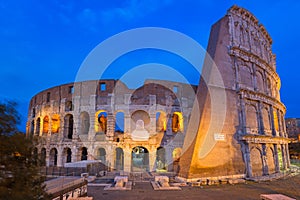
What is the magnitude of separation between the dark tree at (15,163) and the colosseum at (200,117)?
699cm

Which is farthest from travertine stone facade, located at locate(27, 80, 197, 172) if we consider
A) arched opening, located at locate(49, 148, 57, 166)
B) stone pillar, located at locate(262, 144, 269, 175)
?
stone pillar, located at locate(262, 144, 269, 175)

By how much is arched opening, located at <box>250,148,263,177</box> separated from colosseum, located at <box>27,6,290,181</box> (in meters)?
0.08

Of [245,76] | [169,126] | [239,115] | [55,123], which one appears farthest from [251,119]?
[55,123]

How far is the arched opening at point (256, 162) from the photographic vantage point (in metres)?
15.7

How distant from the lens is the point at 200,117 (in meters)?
13.3

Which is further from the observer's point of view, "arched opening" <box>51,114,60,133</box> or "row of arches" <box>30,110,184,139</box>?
"arched opening" <box>51,114,60,133</box>

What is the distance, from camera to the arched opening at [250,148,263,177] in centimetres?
1570

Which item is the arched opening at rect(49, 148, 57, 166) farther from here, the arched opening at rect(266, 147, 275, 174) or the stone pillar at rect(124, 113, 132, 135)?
the arched opening at rect(266, 147, 275, 174)

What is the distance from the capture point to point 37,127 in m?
27.9

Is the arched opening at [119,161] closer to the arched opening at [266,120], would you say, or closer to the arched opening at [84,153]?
the arched opening at [84,153]

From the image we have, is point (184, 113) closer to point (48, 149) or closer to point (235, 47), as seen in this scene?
point (235, 47)

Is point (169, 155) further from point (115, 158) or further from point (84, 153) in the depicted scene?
point (84, 153)

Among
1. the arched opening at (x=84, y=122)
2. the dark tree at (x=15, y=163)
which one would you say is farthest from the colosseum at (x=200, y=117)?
the dark tree at (x=15, y=163)

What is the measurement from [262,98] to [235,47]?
5517mm
